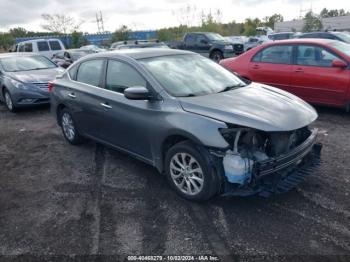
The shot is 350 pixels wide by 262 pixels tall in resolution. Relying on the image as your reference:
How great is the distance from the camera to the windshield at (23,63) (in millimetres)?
9250

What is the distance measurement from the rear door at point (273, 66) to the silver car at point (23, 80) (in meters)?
5.34

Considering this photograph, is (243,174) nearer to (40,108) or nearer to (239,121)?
(239,121)

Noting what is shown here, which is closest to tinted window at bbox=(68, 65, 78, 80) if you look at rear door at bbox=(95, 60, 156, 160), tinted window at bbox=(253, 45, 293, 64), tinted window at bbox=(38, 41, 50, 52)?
rear door at bbox=(95, 60, 156, 160)

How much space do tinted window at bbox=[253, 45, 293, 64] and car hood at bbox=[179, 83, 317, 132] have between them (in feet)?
11.1

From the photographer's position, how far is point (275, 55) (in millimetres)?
7348

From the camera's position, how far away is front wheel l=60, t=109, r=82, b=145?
5609 mm

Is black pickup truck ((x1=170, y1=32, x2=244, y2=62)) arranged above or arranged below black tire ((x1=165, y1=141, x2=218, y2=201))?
above

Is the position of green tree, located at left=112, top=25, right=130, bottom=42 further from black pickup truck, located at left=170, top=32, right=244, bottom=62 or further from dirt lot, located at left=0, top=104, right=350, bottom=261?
dirt lot, located at left=0, top=104, right=350, bottom=261

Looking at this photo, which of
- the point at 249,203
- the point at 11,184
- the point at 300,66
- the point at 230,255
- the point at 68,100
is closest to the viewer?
the point at 230,255

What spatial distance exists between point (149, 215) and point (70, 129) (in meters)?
2.87

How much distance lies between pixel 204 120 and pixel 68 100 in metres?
2.91

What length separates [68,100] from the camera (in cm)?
541

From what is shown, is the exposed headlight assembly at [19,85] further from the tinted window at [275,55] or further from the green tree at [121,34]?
the green tree at [121,34]

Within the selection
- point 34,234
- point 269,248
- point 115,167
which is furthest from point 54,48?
point 269,248
